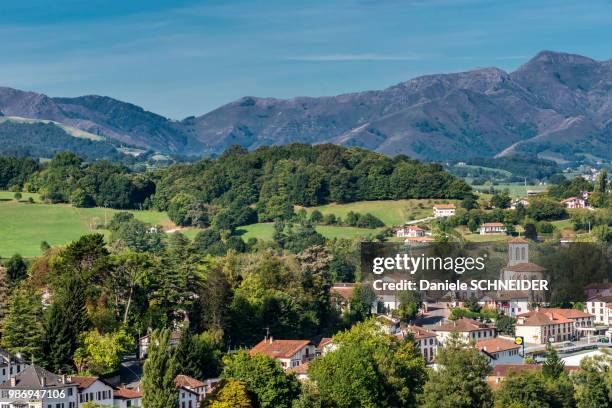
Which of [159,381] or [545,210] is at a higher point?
[545,210]

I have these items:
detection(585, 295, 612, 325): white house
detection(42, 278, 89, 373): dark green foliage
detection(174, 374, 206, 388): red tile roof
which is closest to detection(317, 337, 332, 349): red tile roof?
detection(174, 374, 206, 388): red tile roof

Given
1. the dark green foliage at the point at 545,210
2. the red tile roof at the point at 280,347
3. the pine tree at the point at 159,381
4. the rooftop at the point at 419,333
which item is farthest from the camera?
the dark green foliage at the point at 545,210

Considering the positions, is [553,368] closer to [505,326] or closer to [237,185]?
[505,326]

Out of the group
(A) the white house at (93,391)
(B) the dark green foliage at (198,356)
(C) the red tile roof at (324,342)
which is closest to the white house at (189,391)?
(B) the dark green foliage at (198,356)

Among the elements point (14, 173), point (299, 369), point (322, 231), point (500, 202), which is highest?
point (14, 173)

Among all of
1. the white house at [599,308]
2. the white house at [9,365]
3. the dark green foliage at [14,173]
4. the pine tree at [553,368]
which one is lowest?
the white house at [599,308]

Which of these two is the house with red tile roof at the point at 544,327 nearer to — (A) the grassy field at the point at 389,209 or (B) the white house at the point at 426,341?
(B) the white house at the point at 426,341

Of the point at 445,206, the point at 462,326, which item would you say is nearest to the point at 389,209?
the point at 445,206
